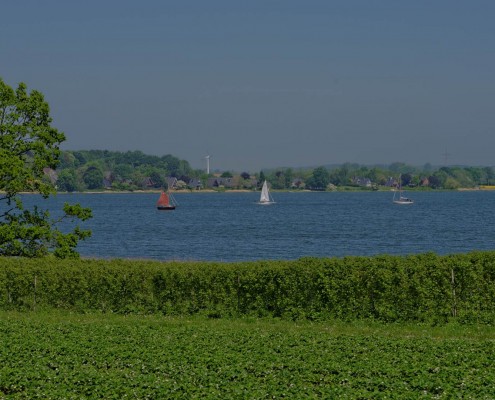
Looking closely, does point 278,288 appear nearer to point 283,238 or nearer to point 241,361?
point 241,361

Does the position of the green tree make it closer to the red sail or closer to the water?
the water

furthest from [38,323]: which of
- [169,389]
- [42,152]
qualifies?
[42,152]

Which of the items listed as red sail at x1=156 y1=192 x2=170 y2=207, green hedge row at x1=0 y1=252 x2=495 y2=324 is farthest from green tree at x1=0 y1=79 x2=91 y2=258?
red sail at x1=156 y1=192 x2=170 y2=207

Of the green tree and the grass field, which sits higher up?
the green tree

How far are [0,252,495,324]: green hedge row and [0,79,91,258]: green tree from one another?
556 cm

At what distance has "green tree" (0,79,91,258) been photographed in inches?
1594

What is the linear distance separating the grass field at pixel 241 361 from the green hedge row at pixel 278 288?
5.18 feet

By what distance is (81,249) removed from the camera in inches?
3381

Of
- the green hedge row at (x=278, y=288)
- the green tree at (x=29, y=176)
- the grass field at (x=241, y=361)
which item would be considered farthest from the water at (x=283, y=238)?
the grass field at (x=241, y=361)

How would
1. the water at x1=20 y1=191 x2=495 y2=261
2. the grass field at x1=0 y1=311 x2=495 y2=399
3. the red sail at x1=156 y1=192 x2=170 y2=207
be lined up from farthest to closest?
the red sail at x1=156 y1=192 x2=170 y2=207, the water at x1=20 y1=191 x2=495 y2=261, the grass field at x1=0 y1=311 x2=495 y2=399

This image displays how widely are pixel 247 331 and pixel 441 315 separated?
27.6 feet

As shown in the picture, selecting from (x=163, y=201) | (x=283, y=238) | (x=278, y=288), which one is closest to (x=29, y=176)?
(x=278, y=288)

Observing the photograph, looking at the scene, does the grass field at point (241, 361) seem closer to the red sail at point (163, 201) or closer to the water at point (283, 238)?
the water at point (283, 238)

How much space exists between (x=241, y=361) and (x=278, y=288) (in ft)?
32.6
